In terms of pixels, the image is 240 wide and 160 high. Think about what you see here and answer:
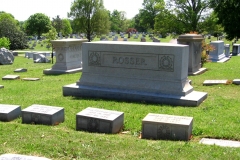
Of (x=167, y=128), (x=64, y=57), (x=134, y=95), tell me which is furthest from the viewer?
(x=64, y=57)

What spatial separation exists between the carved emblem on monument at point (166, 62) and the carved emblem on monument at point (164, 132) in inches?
134

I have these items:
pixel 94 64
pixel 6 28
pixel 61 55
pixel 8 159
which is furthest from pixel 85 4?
pixel 8 159

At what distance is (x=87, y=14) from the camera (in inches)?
1815

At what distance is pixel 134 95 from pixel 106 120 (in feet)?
9.87

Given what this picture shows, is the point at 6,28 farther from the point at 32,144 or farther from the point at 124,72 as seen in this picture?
the point at 32,144

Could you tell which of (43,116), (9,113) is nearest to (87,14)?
(9,113)

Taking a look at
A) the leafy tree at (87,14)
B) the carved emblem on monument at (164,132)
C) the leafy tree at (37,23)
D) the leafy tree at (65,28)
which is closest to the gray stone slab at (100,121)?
the carved emblem on monument at (164,132)

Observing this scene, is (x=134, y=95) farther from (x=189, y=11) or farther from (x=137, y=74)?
(x=189, y=11)

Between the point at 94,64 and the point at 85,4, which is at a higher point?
the point at 85,4

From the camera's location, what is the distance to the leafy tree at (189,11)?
118ft

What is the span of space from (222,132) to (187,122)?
819mm

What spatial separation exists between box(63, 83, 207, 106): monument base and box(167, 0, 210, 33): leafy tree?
27918mm

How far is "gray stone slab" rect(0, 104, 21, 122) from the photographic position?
723 cm

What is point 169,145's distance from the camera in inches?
210
